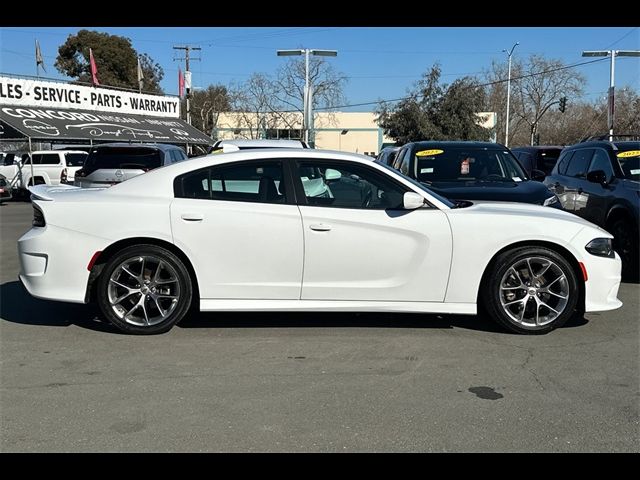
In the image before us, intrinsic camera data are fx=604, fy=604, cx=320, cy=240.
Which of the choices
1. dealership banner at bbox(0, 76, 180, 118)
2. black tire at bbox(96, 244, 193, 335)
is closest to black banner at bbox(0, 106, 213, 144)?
dealership banner at bbox(0, 76, 180, 118)

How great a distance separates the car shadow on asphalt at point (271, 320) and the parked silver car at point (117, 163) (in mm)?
5782

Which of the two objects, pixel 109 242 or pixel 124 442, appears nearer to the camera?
pixel 124 442

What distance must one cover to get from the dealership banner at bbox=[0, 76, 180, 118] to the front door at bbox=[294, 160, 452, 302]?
77.9ft

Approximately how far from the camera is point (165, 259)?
5.25 metres

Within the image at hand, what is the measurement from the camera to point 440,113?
41281mm

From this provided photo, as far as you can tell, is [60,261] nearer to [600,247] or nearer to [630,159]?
[600,247]

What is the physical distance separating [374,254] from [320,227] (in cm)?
52

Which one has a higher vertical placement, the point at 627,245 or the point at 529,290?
the point at 627,245

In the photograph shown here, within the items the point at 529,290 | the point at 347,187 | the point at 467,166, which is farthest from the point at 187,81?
the point at 529,290

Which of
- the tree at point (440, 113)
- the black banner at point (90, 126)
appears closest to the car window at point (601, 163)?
the black banner at point (90, 126)

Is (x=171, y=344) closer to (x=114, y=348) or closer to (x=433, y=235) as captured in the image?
(x=114, y=348)

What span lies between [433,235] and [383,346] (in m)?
1.05
